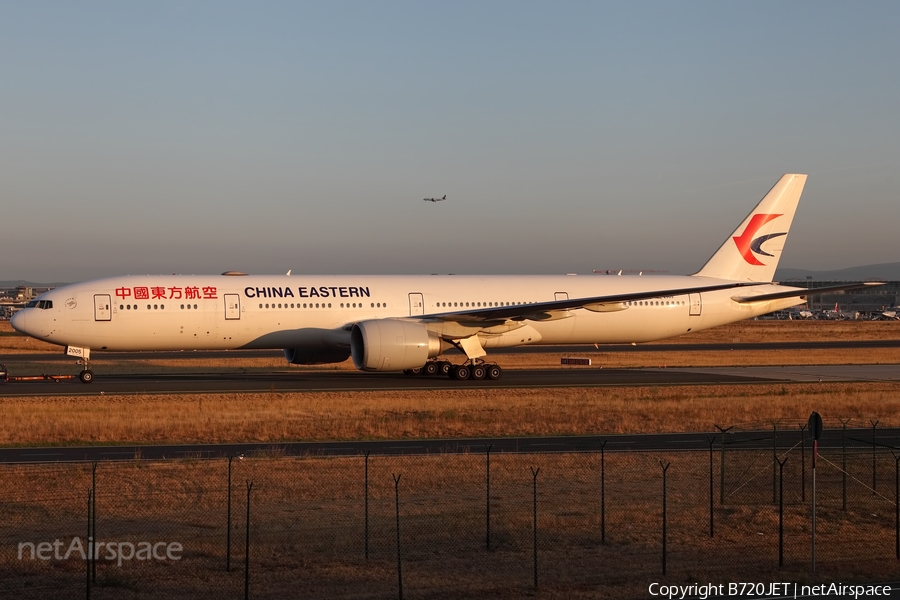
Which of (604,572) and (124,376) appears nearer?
(604,572)

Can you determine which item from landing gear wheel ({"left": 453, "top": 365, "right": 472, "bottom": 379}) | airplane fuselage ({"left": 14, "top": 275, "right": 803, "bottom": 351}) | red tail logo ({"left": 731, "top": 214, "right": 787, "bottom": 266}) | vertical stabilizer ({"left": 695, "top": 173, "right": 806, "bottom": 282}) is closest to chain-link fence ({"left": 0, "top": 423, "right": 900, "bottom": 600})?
landing gear wheel ({"left": 453, "top": 365, "right": 472, "bottom": 379})

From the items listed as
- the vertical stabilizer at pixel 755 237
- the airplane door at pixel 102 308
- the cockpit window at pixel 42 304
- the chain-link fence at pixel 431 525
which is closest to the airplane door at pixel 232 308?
the airplane door at pixel 102 308

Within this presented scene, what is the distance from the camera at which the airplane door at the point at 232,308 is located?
40750 mm

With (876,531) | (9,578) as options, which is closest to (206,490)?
(9,578)

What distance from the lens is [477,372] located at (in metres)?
42.1

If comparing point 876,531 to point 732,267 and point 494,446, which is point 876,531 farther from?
point 732,267

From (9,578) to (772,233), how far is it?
4317 centimetres

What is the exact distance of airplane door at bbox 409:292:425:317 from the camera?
43.6 meters

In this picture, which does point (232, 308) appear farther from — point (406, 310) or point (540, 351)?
point (540, 351)

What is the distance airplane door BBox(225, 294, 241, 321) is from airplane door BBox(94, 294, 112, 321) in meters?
A: 4.71

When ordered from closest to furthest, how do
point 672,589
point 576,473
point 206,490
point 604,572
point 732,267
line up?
point 672,589
point 604,572
point 206,490
point 576,473
point 732,267

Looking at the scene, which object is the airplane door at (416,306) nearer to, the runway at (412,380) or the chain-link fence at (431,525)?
the runway at (412,380)

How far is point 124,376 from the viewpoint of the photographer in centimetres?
4347

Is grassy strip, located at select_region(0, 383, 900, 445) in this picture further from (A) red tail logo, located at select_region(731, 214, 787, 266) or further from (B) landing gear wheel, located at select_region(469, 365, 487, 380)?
(A) red tail logo, located at select_region(731, 214, 787, 266)
